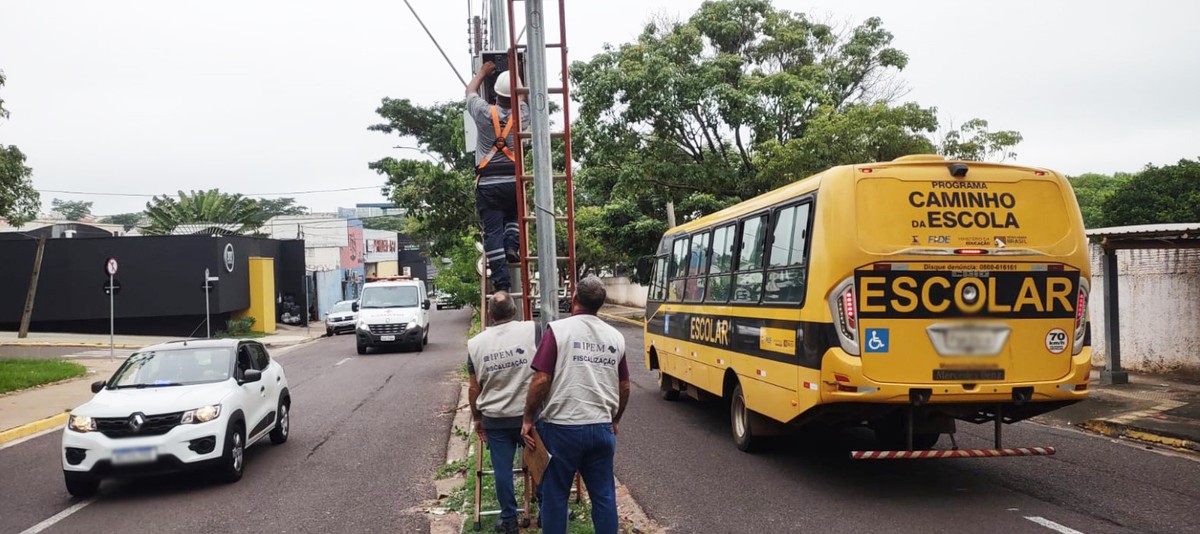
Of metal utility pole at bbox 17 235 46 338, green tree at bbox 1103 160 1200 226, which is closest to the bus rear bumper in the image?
green tree at bbox 1103 160 1200 226

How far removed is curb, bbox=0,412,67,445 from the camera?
1158cm

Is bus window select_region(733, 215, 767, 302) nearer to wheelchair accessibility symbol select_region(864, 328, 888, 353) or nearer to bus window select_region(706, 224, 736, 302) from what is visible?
bus window select_region(706, 224, 736, 302)

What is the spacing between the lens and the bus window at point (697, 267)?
11.0m

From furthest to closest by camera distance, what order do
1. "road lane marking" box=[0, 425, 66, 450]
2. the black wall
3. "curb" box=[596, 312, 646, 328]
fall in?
1. "curb" box=[596, 312, 646, 328]
2. the black wall
3. "road lane marking" box=[0, 425, 66, 450]

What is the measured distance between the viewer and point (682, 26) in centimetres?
2444

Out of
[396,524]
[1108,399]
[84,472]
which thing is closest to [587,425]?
[396,524]

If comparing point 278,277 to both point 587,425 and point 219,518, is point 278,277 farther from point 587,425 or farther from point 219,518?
point 587,425

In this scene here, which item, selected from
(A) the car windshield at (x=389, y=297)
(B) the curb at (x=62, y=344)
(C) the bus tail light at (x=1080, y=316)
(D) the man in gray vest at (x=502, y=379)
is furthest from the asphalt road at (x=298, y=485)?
(B) the curb at (x=62, y=344)

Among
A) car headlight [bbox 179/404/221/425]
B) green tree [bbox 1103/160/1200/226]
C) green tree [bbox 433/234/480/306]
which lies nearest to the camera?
car headlight [bbox 179/404/221/425]

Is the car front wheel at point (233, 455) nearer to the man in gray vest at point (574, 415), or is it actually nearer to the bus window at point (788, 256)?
the man in gray vest at point (574, 415)

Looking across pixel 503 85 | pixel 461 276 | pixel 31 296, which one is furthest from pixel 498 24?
pixel 31 296

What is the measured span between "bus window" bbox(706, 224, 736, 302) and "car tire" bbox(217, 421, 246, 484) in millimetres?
5208

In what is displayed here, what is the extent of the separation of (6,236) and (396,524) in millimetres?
32215

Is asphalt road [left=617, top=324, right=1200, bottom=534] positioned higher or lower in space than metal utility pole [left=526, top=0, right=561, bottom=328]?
lower
